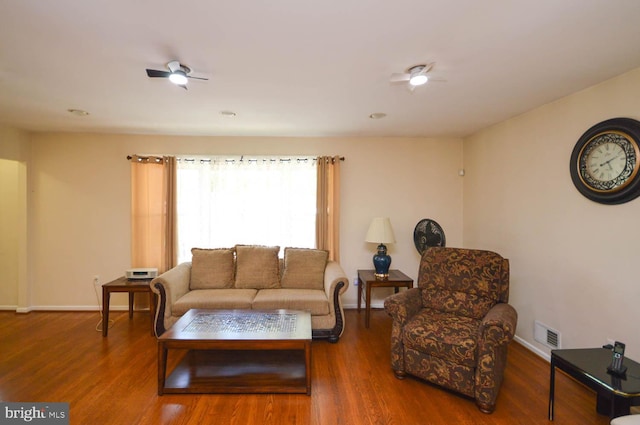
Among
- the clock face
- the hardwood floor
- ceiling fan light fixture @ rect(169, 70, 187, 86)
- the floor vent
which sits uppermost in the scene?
ceiling fan light fixture @ rect(169, 70, 187, 86)

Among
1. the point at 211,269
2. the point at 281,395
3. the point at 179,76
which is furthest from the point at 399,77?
the point at 211,269

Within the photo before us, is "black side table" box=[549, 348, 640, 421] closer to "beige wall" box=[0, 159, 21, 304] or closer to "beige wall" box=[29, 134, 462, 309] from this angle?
"beige wall" box=[29, 134, 462, 309]

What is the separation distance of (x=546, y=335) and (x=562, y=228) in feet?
3.32

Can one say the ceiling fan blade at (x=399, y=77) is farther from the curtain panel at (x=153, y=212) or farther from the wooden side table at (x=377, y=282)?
the curtain panel at (x=153, y=212)

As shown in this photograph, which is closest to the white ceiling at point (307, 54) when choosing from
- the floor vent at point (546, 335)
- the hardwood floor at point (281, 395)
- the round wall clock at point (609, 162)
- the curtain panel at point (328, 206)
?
the round wall clock at point (609, 162)

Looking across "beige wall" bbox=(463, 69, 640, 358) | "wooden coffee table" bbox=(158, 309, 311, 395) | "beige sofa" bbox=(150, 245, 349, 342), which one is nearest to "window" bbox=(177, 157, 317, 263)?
"beige sofa" bbox=(150, 245, 349, 342)

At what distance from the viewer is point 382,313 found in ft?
12.5

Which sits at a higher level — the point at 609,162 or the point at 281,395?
the point at 609,162

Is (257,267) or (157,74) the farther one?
(257,267)

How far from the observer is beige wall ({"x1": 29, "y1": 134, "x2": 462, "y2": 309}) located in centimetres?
370

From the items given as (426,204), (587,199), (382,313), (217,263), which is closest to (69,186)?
(217,263)

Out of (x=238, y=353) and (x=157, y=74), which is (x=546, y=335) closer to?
(x=238, y=353)

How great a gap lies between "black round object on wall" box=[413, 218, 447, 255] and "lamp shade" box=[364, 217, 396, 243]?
1.82 feet

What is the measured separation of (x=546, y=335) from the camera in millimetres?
2598
